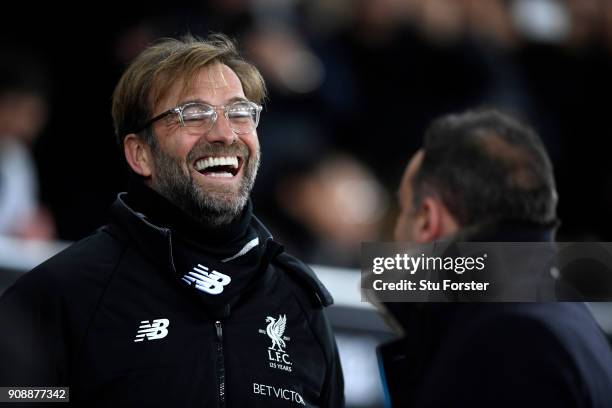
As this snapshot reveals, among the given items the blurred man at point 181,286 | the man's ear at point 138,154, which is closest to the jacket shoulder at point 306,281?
the blurred man at point 181,286

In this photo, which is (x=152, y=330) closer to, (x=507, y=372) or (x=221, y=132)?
(x=221, y=132)

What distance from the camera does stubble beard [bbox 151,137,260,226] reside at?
2672 mm

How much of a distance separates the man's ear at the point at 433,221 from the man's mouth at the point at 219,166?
1.63 feet

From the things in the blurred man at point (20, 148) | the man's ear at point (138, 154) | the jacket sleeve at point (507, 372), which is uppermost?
the blurred man at point (20, 148)

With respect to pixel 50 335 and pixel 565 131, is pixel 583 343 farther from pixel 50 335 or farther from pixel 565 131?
pixel 565 131

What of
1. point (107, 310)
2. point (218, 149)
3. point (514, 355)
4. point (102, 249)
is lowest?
point (514, 355)

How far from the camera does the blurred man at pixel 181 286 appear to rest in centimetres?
243

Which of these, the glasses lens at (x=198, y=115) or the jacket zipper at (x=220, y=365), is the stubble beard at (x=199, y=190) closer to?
the glasses lens at (x=198, y=115)

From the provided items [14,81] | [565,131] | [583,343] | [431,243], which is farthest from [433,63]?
[583,343]

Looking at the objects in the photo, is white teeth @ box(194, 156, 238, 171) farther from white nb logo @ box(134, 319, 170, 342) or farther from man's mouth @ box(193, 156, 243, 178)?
white nb logo @ box(134, 319, 170, 342)

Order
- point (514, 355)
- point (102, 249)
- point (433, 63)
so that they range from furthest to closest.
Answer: point (433, 63) < point (102, 249) < point (514, 355)

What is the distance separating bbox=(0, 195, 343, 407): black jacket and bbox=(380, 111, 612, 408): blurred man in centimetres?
30

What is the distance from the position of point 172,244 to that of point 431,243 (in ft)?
2.18

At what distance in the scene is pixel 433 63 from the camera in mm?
5891
